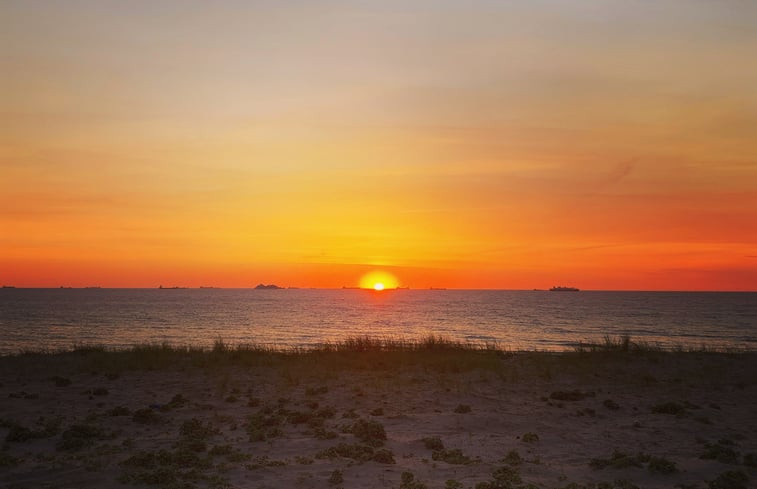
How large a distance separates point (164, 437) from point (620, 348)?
65.0 feet

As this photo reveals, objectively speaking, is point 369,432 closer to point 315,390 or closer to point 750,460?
point 315,390

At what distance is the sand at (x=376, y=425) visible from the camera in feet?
28.4

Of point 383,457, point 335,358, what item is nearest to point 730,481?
point 383,457

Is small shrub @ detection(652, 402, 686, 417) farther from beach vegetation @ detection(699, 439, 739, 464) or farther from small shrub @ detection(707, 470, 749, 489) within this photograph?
small shrub @ detection(707, 470, 749, 489)

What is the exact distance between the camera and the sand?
865 cm

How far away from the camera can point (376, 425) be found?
10.9 meters

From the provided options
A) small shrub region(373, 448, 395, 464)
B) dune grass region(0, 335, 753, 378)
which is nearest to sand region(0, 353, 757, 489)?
small shrub region(373, 448, 395, 464)

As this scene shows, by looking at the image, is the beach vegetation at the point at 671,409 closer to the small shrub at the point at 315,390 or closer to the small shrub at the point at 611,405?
the small shrub at the point at 611,405

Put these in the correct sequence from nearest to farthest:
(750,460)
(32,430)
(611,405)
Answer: (750,460) < (32,430) < (611,405)

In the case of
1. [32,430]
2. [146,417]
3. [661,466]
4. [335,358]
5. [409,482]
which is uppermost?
[335,358]

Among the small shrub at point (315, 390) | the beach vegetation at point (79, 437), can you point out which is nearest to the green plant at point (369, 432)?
the small shrub at point (315, 390)

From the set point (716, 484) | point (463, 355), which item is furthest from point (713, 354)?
point (716, 484)

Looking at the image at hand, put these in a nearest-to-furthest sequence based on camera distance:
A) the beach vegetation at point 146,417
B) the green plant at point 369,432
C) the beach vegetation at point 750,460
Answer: the beach vegetation at point 750,460 < the green plant at point 369,432 < the beach vegetation at point 146,417

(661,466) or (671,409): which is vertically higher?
(671,409)
